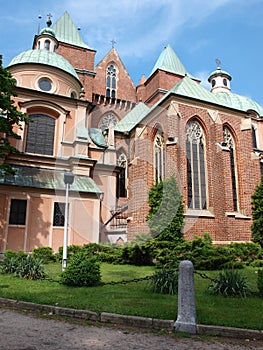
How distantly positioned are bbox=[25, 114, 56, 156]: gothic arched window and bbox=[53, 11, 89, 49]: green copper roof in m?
15.9

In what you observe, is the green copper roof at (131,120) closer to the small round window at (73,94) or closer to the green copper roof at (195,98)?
the green copper roof at (195,98)

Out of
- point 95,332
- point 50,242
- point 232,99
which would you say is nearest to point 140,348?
point 95,332

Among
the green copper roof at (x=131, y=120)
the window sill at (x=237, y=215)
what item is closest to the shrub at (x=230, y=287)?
the window sill at (x=237, y=215)

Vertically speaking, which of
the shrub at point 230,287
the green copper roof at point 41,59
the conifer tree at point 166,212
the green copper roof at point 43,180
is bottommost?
the shrub at point 230,287

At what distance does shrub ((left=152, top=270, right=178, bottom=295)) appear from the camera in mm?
7570

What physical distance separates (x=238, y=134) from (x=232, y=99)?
12.4m

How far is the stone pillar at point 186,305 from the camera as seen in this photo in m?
5.02

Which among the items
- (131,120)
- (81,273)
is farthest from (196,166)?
(81,273)

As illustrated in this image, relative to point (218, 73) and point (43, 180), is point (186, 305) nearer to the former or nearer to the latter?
point (43, 180)

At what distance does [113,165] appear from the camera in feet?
79.5

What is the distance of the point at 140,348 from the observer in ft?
13.8

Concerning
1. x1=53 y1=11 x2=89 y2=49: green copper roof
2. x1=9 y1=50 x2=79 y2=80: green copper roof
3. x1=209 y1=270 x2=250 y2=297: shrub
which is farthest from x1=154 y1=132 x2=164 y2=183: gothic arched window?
x1=53 y1=11 x2=89 y2=49: green copper roof

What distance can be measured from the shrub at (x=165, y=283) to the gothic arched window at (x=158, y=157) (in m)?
12.1

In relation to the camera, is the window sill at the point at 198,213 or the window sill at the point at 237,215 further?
the window sill at the point at 237,215
